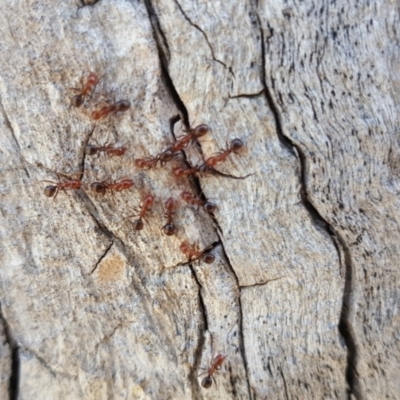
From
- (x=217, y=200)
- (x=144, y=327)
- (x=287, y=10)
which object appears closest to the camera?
(x=287, y=10)

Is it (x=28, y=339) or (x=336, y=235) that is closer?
(x=336, y=235)

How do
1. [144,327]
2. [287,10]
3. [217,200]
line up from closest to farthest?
[287,10]
[217,200]
[144,327]

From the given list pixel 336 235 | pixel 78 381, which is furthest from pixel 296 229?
pixel 78 381

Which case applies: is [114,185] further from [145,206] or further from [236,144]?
[236,144]

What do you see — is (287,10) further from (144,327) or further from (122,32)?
(144,327)

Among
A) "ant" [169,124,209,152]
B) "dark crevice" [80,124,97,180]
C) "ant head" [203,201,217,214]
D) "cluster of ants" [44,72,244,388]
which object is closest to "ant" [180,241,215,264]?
"cluster of ants" [44,72,244,388]

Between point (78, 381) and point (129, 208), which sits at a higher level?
point (129, 208)

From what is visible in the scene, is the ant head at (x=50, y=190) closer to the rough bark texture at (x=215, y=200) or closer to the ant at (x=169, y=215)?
the rough bark texture at (x=215, y=200)

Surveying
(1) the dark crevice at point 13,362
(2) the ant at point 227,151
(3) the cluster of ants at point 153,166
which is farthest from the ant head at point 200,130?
(1) the dark crevice at point 13,362
